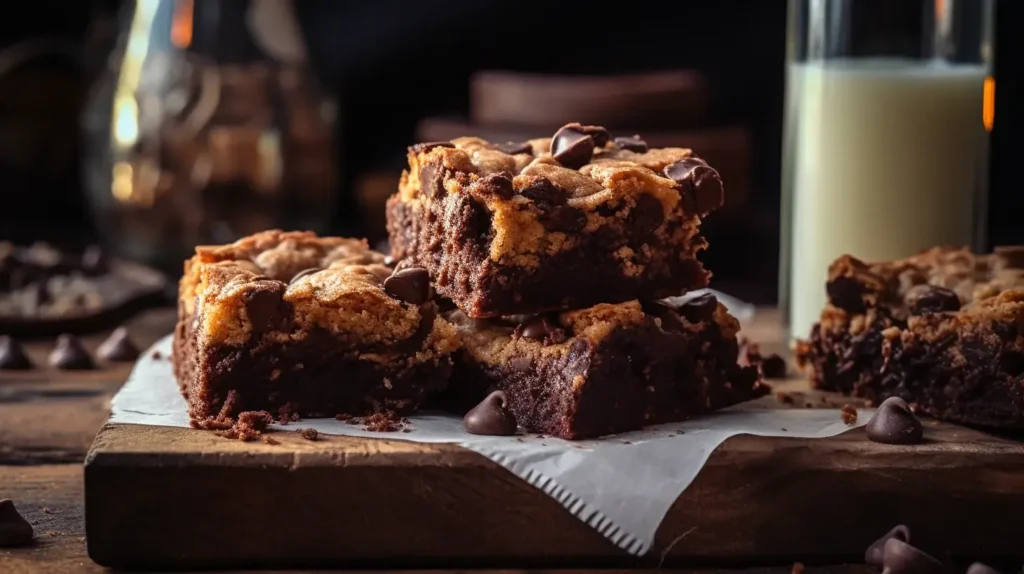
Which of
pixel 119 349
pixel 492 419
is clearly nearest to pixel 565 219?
pixel 492 419

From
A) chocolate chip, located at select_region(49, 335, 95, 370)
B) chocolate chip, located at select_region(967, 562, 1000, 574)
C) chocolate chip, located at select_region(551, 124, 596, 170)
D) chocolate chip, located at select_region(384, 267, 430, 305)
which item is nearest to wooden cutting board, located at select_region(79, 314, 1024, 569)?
chocolate chip, located at select_region(967, 562, 1000, 574)

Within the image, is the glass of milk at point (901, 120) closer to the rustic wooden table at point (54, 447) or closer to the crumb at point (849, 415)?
the rustic wooden table at point (54, 447)

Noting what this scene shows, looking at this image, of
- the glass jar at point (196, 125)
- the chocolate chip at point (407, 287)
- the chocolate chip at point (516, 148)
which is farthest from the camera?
the glass jar at point (196, 125)

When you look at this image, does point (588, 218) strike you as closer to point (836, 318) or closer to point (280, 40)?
point (836, 318)

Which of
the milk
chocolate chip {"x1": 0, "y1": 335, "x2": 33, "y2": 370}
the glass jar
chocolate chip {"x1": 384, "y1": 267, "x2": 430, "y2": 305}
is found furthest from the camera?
the glass jar

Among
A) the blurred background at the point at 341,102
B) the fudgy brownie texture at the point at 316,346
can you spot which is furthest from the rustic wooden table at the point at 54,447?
the blurred background at the point at 341,102

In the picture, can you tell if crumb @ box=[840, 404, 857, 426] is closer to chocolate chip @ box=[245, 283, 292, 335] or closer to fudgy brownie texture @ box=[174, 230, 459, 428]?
fudgy brownie texture @ box=[174, 230, 459, 428]

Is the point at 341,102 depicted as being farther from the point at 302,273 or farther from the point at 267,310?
the point at 267,310
